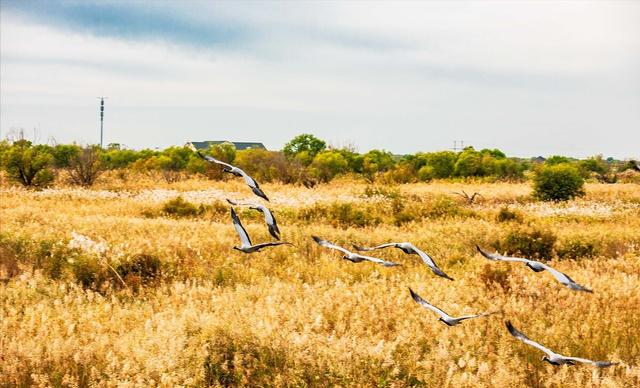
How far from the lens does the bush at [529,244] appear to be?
35.4ft

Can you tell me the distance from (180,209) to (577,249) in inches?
426

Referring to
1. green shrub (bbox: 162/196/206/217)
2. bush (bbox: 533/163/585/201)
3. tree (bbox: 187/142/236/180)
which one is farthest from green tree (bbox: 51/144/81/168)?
bush (bbox: 533/163/585/201)

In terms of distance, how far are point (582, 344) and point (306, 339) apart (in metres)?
2.47

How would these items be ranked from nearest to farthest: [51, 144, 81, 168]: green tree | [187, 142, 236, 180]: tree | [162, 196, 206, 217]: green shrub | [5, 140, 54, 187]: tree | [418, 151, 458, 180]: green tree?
[162, 196, 206, 217]: green shrub, [5, 140, 54, 187]: tree, [187, 142, 236, 180]: tree, [418, 151, 458, 180]: green tree, [51, 144, 81, 168]: green tree

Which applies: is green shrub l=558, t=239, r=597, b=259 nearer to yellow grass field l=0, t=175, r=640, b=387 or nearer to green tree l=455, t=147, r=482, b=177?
yellow grass field l=0, t=175, r=640, b=387

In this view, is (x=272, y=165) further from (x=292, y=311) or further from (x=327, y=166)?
(x=292, y=311)

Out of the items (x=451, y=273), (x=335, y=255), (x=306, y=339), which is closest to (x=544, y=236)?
(x=451, y=273)

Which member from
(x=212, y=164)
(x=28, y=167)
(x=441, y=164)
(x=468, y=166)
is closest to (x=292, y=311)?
(x=28, y=167)

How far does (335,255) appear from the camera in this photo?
31.0 ft

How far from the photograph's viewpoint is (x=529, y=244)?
10.9 metres

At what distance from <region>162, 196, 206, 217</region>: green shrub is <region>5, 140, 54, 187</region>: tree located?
1269 centimetres

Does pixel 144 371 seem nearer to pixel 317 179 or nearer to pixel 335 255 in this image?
pixel 335 255

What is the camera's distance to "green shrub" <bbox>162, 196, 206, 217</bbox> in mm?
16391

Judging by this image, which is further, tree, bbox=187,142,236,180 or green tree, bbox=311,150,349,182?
green tree, bbox=311,150,349,182
